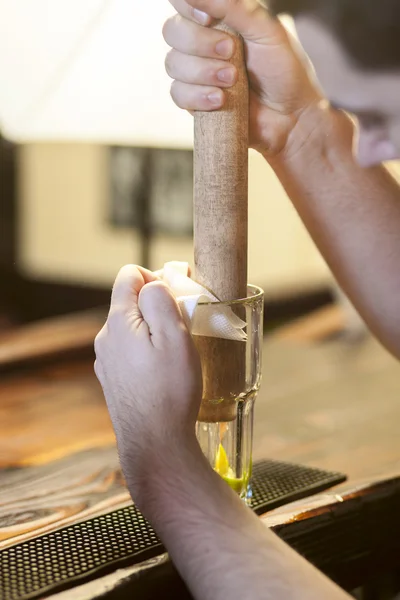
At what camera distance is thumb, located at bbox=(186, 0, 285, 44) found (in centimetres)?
89

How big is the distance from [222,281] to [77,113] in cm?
53

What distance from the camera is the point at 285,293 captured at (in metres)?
2.82

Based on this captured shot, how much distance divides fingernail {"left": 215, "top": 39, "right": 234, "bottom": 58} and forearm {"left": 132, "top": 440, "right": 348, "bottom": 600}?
1.37ft

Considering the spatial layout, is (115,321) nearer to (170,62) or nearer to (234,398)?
(234,398)

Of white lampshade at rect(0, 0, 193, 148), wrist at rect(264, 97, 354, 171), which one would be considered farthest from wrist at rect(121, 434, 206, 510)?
white lampshade at rect(0, 0, 193, 148)

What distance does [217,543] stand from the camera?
82cm

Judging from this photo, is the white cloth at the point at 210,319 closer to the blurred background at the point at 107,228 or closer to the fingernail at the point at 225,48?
the fingernail at the point at 225,48

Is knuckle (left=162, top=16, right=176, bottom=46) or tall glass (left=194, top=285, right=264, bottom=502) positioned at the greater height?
knuckle (left=162, top=16, right=176, bottom=46)

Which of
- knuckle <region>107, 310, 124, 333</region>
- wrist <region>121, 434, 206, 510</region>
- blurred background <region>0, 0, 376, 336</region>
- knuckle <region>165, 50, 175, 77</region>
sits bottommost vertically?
→ blurred background <region>0, 0, 376, 336</region>

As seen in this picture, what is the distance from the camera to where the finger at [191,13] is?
904 millimetres

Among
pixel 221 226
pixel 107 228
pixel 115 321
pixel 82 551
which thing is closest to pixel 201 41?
pixel 221 226

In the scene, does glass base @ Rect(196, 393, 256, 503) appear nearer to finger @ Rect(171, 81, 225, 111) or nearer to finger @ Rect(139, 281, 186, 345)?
finger @ Rect(139, 281, 186, 345)

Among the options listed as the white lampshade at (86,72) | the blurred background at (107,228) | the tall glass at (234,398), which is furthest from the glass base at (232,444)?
the blurred background at (107,228)

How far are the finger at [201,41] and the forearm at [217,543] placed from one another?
0.42m
